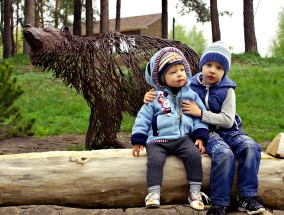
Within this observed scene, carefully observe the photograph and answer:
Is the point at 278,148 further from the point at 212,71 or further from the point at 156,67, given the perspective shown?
the point at 156,67

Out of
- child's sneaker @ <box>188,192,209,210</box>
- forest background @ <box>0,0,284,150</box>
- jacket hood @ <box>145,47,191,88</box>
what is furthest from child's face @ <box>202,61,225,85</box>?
forest background @ <box>0,0,284,150</box>

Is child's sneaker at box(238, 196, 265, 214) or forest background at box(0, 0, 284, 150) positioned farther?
forest background at box(0, 0, 284, 150)

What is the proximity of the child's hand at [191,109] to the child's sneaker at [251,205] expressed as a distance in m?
0.70

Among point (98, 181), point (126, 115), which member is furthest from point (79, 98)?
point (98, 181)

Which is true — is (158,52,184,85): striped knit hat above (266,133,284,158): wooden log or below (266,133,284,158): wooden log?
above

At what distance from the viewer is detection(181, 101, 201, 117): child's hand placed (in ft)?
11.1

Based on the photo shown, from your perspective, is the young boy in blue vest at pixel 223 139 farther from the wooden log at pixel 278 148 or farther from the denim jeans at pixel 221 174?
the wooden log at pixel 278 148

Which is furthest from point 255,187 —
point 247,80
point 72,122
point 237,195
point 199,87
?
point 247,80

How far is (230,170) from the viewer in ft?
10.6

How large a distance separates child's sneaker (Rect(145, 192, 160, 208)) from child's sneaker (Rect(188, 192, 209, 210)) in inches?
9.5

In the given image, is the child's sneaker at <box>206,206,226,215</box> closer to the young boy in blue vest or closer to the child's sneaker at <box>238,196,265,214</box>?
the young boy in blue vest

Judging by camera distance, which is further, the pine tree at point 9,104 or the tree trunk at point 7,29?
the tree trunk at point 7,29

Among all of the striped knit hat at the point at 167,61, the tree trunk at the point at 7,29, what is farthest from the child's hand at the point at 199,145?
the tree trunk at the point at 7,29

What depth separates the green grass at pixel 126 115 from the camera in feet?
30.8
